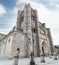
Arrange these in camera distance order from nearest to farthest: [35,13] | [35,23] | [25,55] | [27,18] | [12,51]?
[12,51], [25,55], [27,18], [35,23], [35,13]

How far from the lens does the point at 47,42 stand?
3788cm

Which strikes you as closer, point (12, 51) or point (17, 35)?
point (12, 51)

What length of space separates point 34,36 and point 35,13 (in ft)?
36.0

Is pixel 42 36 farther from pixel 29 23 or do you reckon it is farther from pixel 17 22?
pixel 17 22

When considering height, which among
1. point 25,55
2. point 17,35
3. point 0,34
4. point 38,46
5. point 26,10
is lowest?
point 25,55

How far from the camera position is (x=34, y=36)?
3241 centimetres

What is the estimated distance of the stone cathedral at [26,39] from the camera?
2574 cm

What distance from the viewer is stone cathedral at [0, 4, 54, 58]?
1013 inches

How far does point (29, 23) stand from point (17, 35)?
23.6ft

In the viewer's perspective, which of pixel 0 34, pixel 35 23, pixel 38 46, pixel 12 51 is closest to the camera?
pixel 12 51

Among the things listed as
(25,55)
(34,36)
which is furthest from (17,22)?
(25,55)

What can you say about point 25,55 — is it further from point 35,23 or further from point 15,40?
point 35,23

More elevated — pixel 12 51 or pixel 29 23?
pixel 29 23

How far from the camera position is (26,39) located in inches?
1111
